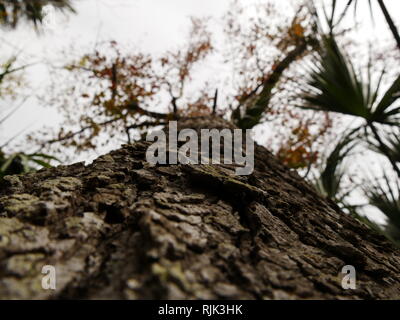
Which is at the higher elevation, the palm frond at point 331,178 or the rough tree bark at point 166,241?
the palm frond at point 331,178

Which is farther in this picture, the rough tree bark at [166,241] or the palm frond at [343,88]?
the palm frond at [343,88]

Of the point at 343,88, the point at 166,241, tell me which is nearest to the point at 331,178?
the point at 343,88

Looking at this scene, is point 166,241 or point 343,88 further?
→ point 343,88

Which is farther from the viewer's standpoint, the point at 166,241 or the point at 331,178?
the point at 331,178

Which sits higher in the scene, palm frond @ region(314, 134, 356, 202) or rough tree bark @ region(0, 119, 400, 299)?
palm frond @ region(314, 134, 356, 202)

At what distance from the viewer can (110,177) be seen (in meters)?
1.18

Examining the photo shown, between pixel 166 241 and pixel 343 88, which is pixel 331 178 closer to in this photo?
pixel 343 88

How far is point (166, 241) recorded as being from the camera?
705 millimetres

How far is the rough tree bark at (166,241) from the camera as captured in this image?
2.05 feet

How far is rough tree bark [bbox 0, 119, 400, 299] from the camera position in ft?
2.05

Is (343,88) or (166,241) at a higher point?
(343,88)
